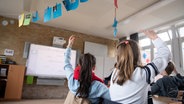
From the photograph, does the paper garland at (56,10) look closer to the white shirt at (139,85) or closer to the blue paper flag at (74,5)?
the blue paper flag at (74,5)

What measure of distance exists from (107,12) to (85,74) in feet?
10.4

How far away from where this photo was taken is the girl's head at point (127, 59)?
2.89 feet

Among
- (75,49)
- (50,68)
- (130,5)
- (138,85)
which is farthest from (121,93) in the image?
(75,49)

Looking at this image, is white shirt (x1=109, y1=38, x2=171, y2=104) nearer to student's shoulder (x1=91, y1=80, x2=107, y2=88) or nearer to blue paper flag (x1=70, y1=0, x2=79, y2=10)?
student's shoulder (x1=91, y1=80, x2=107, y2=88)

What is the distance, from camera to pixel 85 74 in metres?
1.24

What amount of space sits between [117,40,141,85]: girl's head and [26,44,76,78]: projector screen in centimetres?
445

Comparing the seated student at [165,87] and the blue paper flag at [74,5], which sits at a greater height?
the blue paper flag at [74,5]

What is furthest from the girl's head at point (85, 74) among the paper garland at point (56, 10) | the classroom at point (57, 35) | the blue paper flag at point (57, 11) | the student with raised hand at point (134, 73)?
the classroom at point (57, 35)

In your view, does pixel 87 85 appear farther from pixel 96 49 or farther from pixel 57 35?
pixel 96 49

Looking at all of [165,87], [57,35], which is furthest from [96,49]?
[165,87]

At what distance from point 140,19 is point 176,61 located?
1.91 m

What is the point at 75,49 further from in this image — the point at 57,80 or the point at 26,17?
the point at 26,17

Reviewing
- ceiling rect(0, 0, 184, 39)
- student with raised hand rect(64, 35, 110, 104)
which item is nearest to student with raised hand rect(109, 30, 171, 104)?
student with raised hand rect(64, 35, 110, 104)

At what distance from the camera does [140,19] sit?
4.40 meters
